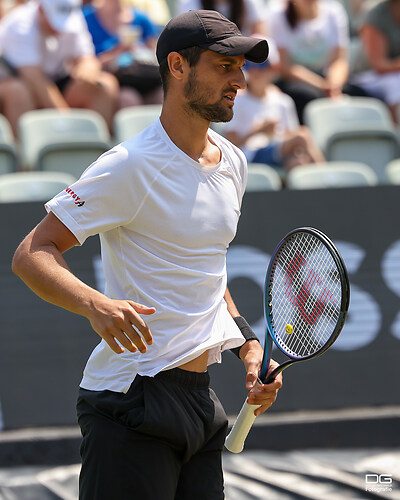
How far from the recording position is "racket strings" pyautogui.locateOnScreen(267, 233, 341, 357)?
8.84 feet

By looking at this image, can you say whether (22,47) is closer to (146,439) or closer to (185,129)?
(185,129)

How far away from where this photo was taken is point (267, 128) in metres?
6.48

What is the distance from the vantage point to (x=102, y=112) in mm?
6816

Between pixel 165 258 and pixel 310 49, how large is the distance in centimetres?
552

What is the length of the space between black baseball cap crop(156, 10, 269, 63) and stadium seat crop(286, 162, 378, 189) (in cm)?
350

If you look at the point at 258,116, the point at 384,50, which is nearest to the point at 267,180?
the point at 258,116

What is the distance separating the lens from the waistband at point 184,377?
Answer: 238cm

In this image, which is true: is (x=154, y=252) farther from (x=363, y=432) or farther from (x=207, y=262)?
(x=363, y=432)

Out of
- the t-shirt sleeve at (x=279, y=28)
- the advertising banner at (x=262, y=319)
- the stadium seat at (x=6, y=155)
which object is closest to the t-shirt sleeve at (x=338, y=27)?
the t-shirt sleeve at (x=279, y=28)

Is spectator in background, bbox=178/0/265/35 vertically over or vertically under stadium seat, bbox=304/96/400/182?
over

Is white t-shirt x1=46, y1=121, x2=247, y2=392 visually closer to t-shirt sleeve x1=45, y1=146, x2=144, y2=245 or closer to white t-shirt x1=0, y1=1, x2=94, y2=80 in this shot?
t-shirt sleeve x1=45, y1=146, x2=144, y2=245

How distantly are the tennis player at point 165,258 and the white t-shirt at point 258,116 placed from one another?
4012mm

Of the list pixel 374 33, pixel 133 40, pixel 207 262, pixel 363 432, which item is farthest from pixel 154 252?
pixel 374 33
